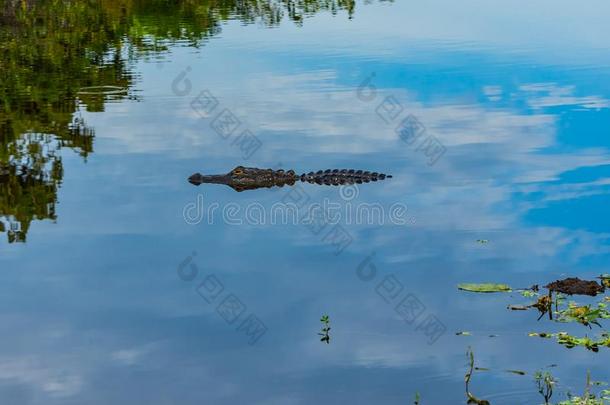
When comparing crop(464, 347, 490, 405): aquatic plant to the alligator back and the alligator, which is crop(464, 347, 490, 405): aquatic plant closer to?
the alligator back

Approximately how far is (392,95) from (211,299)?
10076 millimetres

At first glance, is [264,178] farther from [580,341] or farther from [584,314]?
[580,341]

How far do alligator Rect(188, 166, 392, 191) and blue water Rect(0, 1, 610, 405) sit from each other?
225 millimetres

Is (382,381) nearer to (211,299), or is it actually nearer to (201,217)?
(211,299)

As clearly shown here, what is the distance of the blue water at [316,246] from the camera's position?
8.38 m

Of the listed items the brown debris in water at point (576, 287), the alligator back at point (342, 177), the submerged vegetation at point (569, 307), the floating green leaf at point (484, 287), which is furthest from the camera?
the alligator back at point (342, 177)

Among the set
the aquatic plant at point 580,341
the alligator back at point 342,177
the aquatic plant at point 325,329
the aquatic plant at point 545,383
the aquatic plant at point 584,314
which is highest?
the aquatic plant at point 545,383

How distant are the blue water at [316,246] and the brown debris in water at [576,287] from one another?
0.32 meters

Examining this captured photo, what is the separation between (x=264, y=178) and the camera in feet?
47.9

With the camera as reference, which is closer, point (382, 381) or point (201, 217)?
point (382, 381)

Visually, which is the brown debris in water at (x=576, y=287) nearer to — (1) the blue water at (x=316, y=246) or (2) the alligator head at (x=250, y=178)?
(1) the blue water at (x=316, y=246)

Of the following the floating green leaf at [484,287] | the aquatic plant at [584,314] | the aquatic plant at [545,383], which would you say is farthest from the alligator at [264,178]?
the aquatic plant at [545,383]

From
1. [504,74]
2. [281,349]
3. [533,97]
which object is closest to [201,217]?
[281,349]

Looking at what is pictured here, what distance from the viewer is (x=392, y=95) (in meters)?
19.5
